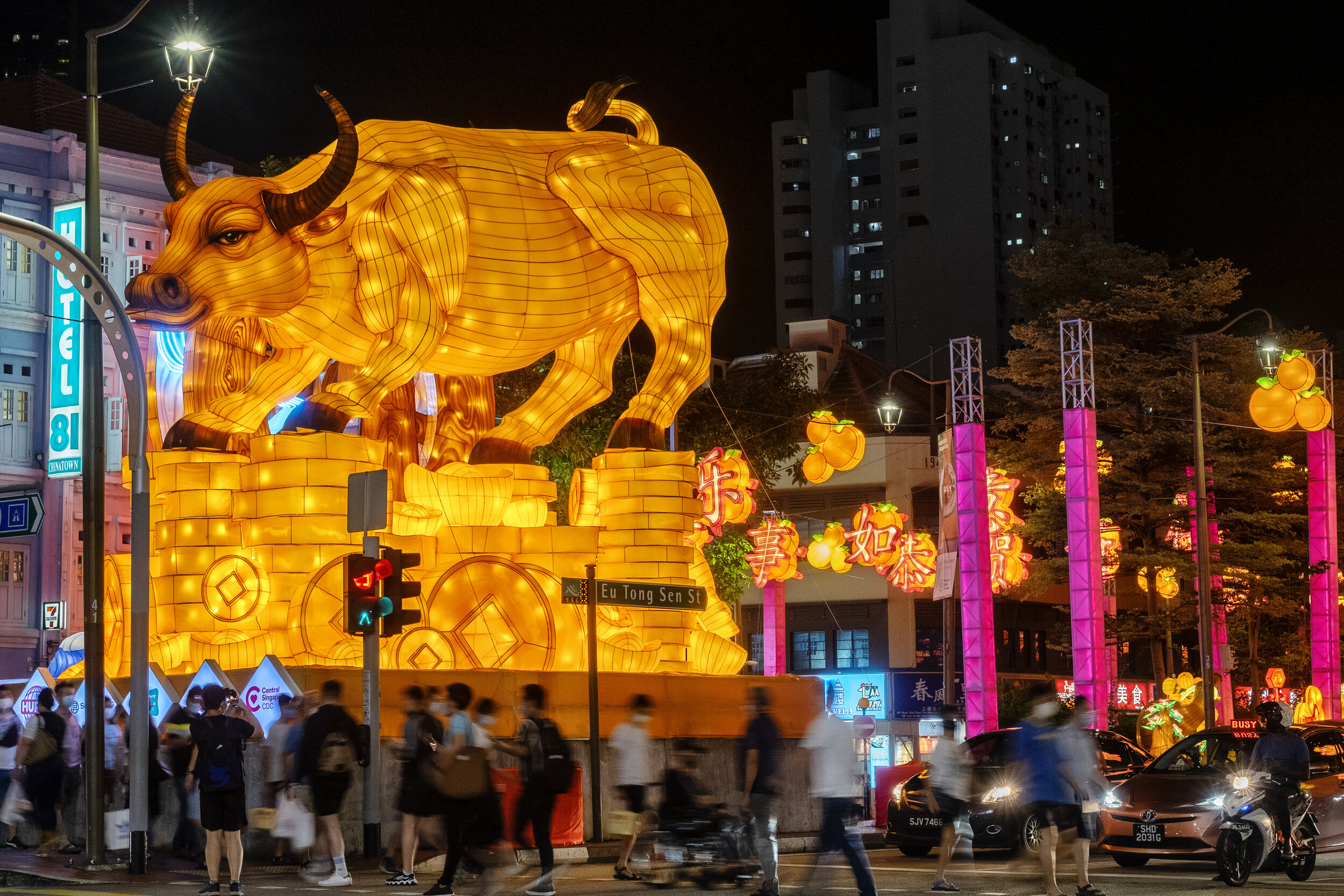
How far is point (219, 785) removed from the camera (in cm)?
1391

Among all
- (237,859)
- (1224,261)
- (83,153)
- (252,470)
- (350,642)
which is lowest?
(237,859)

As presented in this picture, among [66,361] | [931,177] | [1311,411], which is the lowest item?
[1311,411]

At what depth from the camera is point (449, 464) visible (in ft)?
73.1

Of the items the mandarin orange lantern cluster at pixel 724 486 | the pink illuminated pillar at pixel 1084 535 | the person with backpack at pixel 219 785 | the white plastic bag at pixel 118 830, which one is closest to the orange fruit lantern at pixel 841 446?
the mandarin orange lantern cluster at pixel 724 486

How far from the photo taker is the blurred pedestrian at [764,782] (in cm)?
1348

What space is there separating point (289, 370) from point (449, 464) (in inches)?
91.3

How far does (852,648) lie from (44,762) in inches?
1409

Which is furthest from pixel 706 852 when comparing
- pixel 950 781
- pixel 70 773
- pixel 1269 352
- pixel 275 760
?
pixel 1269 352

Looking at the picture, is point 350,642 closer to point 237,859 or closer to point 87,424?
point 87,424

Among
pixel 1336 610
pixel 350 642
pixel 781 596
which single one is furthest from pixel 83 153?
pixel 1336 610

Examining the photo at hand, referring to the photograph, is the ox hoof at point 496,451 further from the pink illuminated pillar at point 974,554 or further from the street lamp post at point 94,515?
the pink illuminated pillar at point 974,554

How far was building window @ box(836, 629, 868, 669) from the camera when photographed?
50.9 meters

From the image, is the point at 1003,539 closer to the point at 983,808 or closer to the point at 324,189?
the point at 983,808

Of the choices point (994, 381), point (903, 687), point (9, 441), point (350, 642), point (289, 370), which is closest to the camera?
point (350, 642)
